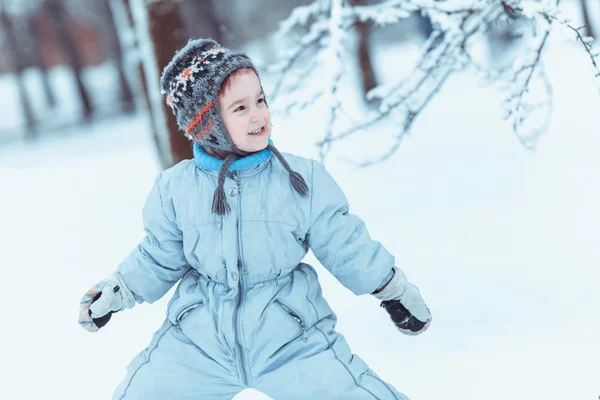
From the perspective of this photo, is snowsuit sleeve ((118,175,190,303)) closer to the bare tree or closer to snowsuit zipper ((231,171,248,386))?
snowsuit zipper ((231,171,248,386))

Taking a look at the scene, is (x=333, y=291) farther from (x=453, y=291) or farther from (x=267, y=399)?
(x=267, y=399)

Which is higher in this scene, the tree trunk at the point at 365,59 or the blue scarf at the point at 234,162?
the tree trunk at the point at 365,59

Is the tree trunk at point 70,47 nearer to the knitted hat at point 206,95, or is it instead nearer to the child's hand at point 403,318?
the knitted hat at point 206,95

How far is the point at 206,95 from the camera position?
2.05 metres

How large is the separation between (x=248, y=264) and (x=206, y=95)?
1.69 ft

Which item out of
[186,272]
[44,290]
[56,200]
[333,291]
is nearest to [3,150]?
[56,200]

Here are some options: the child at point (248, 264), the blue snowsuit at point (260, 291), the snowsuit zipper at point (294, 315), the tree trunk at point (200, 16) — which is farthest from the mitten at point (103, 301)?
the tree trunk at point (200, 16)

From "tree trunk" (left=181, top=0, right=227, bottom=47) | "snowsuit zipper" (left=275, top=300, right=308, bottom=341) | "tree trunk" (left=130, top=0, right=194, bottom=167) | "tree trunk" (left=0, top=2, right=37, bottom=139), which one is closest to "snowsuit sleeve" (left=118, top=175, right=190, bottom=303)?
"snowsuit zipper" (left=275, top=300, right=308, bottom=341)

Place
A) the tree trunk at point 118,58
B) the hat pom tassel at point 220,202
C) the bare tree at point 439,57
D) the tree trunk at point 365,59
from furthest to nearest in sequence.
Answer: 1. the tree trunk at point 118,58
2. the tree trunk at point 365,59
3. the bare tree at point 439,57
4. the hat pom tassel at point 220,202

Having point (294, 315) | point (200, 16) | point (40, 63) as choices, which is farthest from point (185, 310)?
point (40, 63)

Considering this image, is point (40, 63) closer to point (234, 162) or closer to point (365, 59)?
point (365, 59)

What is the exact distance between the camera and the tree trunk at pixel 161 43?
16.6ft

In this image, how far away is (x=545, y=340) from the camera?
2.86 metres

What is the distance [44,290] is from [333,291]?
2007 millimetres
